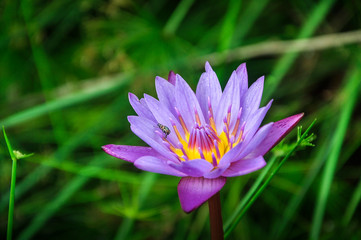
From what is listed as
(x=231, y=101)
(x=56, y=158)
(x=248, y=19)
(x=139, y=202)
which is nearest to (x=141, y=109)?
(x=231, y=101)

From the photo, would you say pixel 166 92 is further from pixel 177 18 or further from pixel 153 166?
pixel 177 18

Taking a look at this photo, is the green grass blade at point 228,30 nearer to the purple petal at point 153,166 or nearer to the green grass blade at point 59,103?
the green grass blade at point 59,103

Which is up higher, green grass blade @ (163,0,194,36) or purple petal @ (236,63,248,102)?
green grass blade @ (163,0,194,36)

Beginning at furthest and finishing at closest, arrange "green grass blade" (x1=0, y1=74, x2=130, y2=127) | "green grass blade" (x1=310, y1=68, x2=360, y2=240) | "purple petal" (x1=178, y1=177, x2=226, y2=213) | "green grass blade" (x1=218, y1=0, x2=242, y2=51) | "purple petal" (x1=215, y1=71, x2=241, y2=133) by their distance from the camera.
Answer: "green grass blade" (x1=218, y1=0, x2=242, y2=51), "green grass blade" (x1=0, y1=74, x2=130, y2=127), "green grass blade" (x1=310, y1=68, x2=360, y2=240), "purple petal" (x1=215, y1=71, x2=241, y2=133), "purple petal" (x1=178, y1=177, x2=226, y2=213)

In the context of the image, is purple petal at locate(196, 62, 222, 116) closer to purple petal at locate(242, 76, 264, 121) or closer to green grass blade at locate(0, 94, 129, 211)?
purple petal at locate(242, 76, 264, 121)

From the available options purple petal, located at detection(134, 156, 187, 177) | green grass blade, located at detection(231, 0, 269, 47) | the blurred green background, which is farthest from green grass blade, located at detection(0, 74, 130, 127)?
purple petal, located at detection(134, 156, 187, 177)

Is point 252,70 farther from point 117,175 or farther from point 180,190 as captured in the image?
point 180,190

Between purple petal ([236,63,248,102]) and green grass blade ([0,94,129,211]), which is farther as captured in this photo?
green grass blade ([0,94,129,211])
